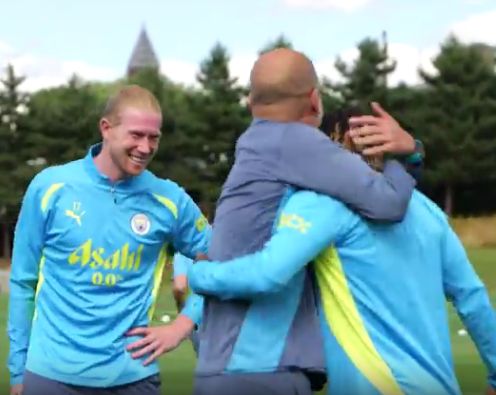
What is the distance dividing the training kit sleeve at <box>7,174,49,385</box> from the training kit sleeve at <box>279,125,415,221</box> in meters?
1.64

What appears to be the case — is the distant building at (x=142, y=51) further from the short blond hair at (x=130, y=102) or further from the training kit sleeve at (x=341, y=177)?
the training kit sleeve at (x=341, y=177)

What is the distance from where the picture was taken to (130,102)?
4.41m

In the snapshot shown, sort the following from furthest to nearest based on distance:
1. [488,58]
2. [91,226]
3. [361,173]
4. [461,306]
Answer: [488,58] → [91,226] → [461,306] → [361,173]

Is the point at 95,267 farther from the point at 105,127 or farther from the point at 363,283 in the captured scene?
the point at 363,283

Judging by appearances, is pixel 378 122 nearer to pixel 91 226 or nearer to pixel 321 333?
pixel 321 333

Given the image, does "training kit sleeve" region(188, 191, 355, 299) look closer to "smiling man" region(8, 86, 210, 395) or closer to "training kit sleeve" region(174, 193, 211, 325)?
"smiling man" region(8, 86, 210, 395)

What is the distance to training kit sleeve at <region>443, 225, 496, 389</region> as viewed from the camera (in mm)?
3316

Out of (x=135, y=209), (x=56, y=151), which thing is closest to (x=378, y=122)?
(x=135, y=209)

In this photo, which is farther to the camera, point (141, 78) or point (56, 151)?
point (141, 78)

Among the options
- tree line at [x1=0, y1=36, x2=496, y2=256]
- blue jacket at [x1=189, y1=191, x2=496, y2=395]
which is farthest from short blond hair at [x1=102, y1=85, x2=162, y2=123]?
tree line at [x1=0, y1=36, x2=496, y2=256]

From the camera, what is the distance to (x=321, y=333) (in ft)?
10.5

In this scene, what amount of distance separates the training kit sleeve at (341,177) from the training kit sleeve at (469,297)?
10.5 inches

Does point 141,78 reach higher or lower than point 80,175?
higher

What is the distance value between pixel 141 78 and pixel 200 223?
2095 inches
